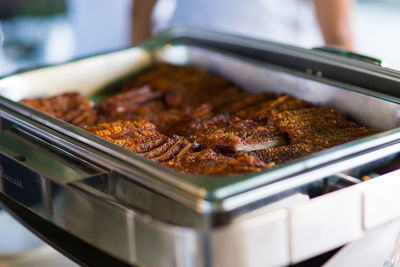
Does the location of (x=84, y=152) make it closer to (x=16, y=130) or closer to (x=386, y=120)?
(x=16, y=130)

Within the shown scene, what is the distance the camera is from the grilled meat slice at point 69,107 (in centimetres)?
167

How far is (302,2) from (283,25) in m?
0.15

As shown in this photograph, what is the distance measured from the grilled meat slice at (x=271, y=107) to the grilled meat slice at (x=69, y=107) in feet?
1.59

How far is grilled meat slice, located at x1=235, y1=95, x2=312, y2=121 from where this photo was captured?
5.05 feet

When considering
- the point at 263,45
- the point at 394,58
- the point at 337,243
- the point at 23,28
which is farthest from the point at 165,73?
the point at 23,28

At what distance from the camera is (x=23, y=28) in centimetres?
518

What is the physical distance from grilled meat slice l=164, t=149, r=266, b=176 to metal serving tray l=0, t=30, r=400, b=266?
0.34ft

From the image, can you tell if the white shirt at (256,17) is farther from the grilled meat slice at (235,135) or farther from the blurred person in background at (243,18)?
the grilled meat slice at (235,135)

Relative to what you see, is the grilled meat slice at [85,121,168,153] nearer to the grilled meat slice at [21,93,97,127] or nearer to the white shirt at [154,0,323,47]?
the grilled meat slice at [21,93,97,127]

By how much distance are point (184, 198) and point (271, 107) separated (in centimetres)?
72

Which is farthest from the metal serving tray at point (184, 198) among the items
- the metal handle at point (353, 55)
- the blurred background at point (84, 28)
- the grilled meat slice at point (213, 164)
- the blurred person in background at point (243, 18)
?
the blurred background at point (84, 28)

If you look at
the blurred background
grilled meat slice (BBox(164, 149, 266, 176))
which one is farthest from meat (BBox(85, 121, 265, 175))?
the blurred background

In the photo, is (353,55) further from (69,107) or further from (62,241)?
(62,241)

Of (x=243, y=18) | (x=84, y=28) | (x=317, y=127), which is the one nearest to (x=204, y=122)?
(x=317, y=127)
